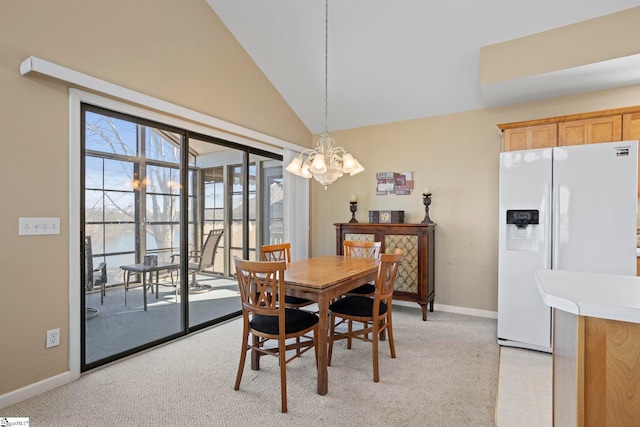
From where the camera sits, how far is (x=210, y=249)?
3.71m

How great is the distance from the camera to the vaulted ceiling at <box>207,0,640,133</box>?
280 cm

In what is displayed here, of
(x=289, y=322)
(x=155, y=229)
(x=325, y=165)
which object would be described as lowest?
(x=289, y=322)

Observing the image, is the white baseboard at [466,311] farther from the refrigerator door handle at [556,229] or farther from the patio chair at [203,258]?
the patio chair at [203,258]

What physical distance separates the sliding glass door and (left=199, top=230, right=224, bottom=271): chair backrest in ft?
0.04

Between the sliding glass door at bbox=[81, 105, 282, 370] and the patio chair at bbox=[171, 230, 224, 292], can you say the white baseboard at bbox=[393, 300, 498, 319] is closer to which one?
the sliding glass door at bbox=[81, 105, 282, 370]

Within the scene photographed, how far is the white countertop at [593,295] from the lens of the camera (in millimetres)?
999

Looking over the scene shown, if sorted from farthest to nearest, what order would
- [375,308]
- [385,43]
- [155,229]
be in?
[385,43]
[155,229]
[375,308]

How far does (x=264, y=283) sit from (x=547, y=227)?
99.7 inches

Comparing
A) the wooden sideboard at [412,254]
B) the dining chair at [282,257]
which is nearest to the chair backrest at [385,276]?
the dining chair at [282,257]

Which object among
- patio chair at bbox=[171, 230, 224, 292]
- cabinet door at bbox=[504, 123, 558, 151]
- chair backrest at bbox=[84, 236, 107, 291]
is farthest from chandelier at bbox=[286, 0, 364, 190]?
chair backrest at bbox=[84, 236, 107, 291]

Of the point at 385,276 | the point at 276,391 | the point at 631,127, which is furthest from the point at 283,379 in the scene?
the point at 631,127

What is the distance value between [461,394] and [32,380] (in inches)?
117

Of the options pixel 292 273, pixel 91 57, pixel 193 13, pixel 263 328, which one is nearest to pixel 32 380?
pixel 263 328

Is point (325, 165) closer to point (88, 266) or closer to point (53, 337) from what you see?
point (88, 266)
